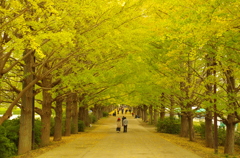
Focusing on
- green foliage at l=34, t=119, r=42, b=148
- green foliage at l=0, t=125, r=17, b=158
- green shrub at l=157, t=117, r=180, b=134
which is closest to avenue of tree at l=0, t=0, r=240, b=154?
green foliage at l=34, t=119, r=42, b=148

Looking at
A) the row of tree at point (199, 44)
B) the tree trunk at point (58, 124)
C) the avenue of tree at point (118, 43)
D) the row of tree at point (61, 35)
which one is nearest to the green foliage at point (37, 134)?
the avenue of tree at point (118, 43)

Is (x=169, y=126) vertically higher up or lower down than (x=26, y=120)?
lower down

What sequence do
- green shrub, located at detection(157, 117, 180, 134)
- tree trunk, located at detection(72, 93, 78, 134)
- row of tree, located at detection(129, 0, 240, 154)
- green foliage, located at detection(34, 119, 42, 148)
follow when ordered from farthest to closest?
green shrub, located at detection(157, 117, 180, 134), tree trunk, located at detection(72, 93, 78, 134), green foliage, located at detection(34, 119, 42, 148), row of tree, located at detection(129, 0, 240, 154)

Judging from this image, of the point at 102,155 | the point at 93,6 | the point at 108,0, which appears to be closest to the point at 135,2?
the point at 108,0

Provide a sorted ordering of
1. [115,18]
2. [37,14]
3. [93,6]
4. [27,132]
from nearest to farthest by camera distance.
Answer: [37,14] < [93,6] < [115,18] < [27,132]

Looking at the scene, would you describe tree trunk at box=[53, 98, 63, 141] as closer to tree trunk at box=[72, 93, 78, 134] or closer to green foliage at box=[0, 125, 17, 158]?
tree trunk at box=[72, 93, 78, 134]

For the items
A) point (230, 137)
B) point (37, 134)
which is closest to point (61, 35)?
point (37, 134)

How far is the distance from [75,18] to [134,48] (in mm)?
4513

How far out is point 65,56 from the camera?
13961 mm

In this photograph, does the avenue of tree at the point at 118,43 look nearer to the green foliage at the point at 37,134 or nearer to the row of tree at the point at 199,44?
the row of tree at the point at 199,44

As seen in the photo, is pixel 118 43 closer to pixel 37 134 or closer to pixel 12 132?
pixel 12 132

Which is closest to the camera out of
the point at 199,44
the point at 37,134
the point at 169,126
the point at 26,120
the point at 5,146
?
the point at 199,44

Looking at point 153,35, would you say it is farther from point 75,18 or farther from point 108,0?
point 75,18

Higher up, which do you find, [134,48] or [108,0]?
[108,0]
